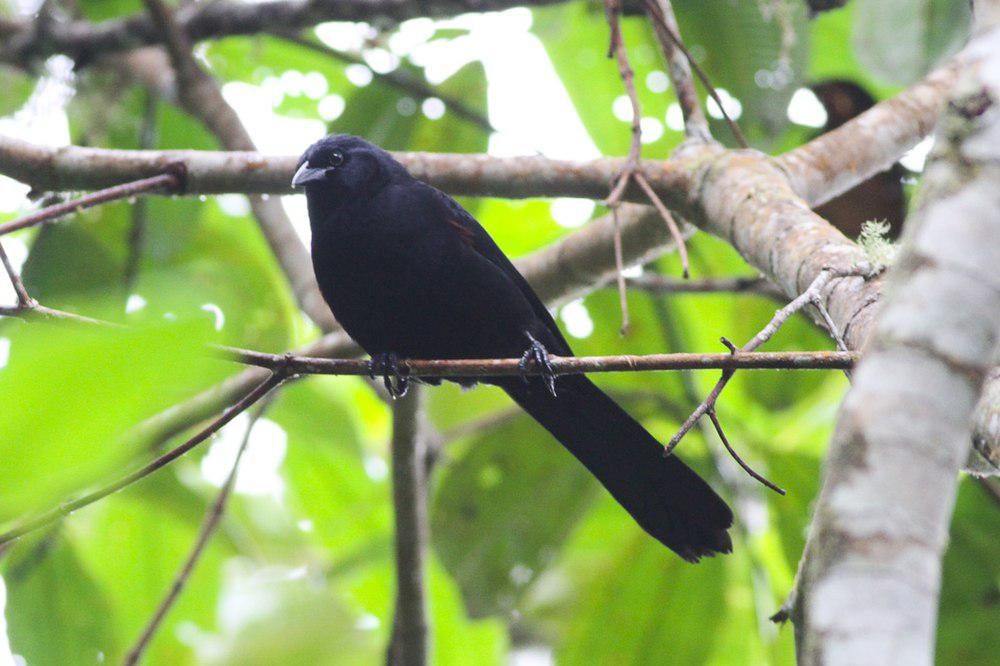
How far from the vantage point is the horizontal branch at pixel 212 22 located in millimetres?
4188

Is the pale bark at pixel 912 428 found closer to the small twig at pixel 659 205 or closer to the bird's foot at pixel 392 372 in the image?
the small twig at pixel 659 205

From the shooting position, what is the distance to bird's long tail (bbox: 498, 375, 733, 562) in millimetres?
2814

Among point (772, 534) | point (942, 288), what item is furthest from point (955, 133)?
point (772, 534)

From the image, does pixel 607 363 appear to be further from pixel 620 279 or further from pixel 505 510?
pixel 505 510

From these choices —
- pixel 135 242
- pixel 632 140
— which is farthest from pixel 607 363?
pixel 135 242

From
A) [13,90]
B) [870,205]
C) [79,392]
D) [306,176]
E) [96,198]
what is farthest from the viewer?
[13,90]

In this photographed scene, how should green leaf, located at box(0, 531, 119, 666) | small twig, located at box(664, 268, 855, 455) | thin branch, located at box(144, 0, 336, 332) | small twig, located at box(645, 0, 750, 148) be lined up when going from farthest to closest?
thin branch, located at box(144, 0, 336, 332) → green leaf, located at box(0, 531, 119, 666) → small twig, located at box(645, 0, 750, 148) → small twig, located at box(664, 268, 855, 455)

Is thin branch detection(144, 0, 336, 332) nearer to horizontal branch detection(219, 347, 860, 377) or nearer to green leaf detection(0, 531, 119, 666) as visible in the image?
green leaf detection(0, 531, 119, 666)

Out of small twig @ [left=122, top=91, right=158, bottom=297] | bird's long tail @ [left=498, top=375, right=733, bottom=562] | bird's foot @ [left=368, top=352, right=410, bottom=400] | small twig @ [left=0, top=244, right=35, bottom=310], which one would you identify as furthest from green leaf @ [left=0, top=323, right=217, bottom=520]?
small twig @ [left=122, top=91, right=158, bottom=297]

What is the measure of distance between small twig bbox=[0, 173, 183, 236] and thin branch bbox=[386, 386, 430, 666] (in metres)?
0.99

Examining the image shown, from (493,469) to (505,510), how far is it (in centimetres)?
17

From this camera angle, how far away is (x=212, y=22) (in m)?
4.52

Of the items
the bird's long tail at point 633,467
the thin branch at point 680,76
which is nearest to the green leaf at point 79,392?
the bird's long tail at point 633,467

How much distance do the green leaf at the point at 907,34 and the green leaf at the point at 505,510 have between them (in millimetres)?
1787
